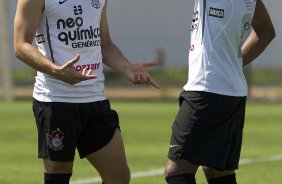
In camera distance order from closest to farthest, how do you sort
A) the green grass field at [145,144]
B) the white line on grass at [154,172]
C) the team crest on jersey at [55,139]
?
the team crest on jersey at [55,139]
the white line on grass at [154,172]
the green grass field at [145,144]

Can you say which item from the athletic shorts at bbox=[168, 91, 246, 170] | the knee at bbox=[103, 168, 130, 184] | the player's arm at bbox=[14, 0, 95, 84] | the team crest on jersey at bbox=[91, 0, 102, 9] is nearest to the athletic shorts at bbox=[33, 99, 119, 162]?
the knee at bbox=[103, 168, 130, 184]

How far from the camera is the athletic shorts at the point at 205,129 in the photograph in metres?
7.06

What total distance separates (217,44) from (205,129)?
615 mm

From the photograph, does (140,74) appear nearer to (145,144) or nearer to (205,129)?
(205,129)

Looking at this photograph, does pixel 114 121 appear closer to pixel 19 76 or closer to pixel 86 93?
pixel 86 93

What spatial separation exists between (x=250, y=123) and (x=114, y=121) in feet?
36.7

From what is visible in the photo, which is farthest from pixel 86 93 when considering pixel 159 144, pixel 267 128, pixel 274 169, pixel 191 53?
pixel 267 128

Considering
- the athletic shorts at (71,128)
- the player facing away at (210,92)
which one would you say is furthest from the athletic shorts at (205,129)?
the athletic shorts at (71,128)

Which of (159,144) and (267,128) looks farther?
(267,128)

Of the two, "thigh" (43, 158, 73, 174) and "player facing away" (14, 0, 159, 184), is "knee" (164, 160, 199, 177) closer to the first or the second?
"player facing away" (14, 0, 159, 184)

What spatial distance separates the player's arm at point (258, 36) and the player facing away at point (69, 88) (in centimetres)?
92

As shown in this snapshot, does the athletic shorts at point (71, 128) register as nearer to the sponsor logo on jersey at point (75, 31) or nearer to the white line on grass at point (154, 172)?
the sponsor logo on jersey at point (75, 31)

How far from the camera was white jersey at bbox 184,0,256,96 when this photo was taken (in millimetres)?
7066

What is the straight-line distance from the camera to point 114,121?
754 cm
